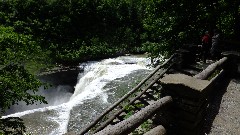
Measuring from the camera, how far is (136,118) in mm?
5156

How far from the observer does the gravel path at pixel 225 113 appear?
7.49 m

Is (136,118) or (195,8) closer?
(136,118)

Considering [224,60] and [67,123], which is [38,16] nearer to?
[67,123]

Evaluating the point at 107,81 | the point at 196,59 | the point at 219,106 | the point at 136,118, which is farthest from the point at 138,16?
the point at 136,118

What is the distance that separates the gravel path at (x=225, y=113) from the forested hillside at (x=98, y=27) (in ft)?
24.3

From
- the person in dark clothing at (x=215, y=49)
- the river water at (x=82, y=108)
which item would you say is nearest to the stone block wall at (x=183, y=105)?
the river water at (x=82, y=108)

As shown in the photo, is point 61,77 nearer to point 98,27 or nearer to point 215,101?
point 98,27

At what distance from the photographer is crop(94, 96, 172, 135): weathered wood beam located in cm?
441

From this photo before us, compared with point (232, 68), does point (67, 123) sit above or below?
below

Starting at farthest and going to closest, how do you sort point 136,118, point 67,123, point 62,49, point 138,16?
point 138,16 → point 62,49 → point 67,123 → point 136,118

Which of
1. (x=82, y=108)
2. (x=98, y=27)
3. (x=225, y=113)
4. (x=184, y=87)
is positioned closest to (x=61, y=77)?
(x=82, y=108)

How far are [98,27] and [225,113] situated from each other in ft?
131

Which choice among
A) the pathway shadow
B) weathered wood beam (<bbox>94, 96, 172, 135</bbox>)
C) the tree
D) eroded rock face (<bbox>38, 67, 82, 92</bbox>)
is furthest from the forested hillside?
weathered wood beam (<bbox>94, 96, 172, 135</bbox>)

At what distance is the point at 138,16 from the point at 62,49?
588 inches
